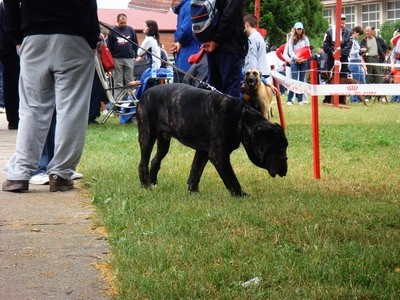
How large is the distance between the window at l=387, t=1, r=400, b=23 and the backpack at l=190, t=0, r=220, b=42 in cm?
5826

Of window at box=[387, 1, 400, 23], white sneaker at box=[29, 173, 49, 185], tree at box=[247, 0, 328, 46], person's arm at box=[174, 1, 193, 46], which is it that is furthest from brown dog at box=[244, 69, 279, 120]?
window at box=[387, 1, 400, 23]

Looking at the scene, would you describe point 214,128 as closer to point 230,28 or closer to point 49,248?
point 49,248

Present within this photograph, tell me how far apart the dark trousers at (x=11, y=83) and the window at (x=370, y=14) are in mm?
55039

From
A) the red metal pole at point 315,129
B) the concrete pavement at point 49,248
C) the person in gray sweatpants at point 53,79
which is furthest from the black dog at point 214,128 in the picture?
the red metal pole at point 315,129

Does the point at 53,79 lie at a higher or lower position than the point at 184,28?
lower

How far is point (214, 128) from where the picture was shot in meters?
6.97

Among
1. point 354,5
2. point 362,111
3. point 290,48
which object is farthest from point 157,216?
point 354,5

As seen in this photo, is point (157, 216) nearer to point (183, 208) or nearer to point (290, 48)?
point (183, 208)

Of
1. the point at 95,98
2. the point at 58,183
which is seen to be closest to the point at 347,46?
the point at 95,98

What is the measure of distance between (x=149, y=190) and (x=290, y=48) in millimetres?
17366

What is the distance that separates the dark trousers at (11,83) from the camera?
13453mm

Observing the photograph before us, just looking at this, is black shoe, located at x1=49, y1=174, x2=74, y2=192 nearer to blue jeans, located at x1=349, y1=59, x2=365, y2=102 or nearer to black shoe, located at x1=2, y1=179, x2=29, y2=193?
black shoe, located at x1=2, y1=179, x2=29, y2=193

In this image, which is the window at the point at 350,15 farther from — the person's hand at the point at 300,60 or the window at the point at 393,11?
the person's hand at the point at 300,60

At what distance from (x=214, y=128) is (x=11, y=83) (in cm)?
764
